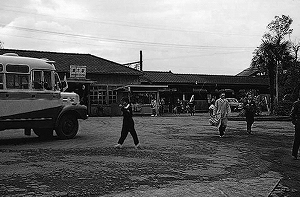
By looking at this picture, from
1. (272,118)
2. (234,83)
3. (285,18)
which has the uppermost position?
(285,18)

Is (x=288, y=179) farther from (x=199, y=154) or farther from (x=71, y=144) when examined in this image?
(x=71, y=144)

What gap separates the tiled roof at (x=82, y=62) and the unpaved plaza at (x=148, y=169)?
2362 cm

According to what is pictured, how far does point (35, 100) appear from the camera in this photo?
1381 cm

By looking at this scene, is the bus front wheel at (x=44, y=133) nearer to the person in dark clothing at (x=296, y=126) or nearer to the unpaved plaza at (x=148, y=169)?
the unpaved plaza at (x=148, y=169)

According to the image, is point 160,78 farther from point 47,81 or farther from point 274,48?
point 47,81

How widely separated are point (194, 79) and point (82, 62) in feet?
47.4

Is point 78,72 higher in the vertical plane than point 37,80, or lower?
higher

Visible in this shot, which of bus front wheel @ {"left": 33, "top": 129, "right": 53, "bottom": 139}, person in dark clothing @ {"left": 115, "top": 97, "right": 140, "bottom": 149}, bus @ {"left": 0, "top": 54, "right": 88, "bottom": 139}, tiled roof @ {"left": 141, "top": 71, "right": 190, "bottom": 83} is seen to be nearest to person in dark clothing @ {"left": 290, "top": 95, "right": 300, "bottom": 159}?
person in dark clothing @ {"left": 115, "top": 97, "right": 140, "bottom": 149}

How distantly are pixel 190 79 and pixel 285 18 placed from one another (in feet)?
42.9

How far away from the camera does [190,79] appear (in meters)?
46.8

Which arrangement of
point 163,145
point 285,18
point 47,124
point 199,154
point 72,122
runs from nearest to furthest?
point 199,154
point 163,145
point 47,124
point 72,122
point 285,18

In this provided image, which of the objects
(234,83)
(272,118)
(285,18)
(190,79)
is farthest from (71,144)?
(234,83)

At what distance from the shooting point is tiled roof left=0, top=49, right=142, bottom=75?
36.6 m

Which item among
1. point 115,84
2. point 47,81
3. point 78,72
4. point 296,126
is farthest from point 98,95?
point 296,126
